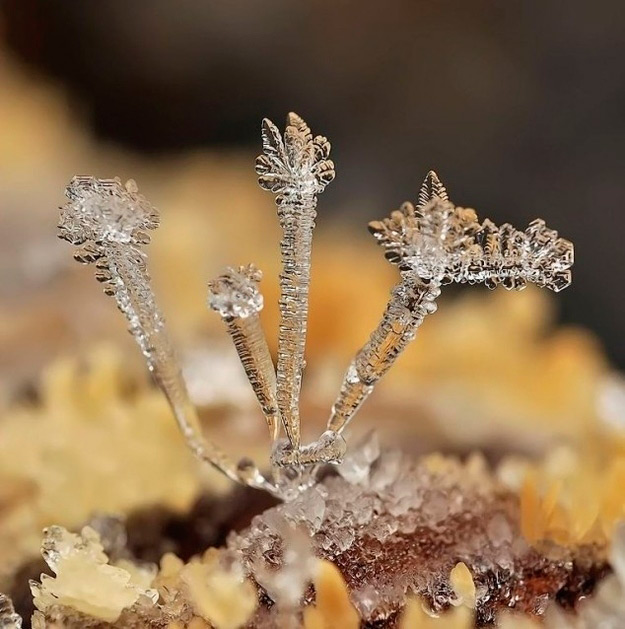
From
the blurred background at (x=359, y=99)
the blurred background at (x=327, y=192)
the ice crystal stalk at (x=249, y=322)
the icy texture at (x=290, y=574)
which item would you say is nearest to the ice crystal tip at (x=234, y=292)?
the ice crystal stalk at (x=249, y=322)

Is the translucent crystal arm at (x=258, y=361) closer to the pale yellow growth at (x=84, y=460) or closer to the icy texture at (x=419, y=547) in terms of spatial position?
the icy texture at (x=419, y=547)

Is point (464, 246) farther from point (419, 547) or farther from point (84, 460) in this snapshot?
point (84, 460)

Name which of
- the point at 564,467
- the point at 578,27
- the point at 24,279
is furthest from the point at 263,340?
the point at 578,27

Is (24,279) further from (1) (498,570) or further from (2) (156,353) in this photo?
(1) (498,570)

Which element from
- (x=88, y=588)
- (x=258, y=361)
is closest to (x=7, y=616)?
(x=88, y=588)

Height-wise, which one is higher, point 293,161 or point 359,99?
point 359,99

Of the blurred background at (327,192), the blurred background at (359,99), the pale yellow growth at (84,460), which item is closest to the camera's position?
the pale yellow growth at (84,460)

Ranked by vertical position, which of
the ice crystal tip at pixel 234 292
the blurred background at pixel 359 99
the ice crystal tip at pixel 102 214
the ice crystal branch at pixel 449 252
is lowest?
the ice crystal tip at pixel 234 292
